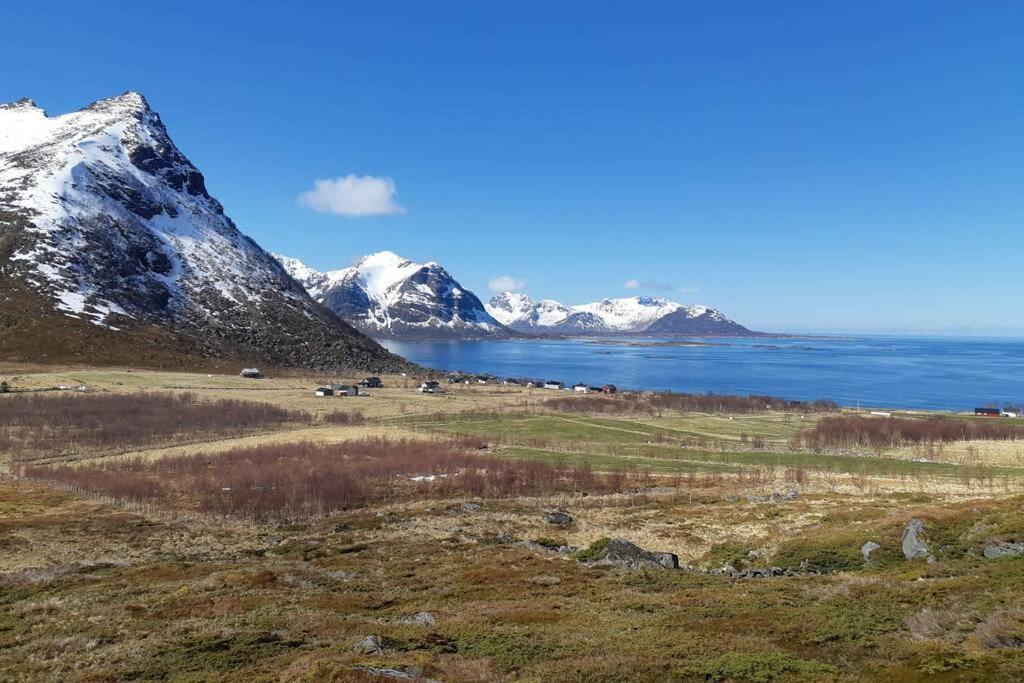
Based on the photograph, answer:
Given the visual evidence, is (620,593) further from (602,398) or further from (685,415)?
(602,398)

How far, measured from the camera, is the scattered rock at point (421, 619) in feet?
72.9

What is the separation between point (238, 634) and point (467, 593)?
392 inches

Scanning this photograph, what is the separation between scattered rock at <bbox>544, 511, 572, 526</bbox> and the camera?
46125mm

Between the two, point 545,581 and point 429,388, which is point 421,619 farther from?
point 429,388

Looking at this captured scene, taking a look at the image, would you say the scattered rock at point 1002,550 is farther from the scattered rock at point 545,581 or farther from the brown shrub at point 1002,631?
the scattered rock at point 545,581

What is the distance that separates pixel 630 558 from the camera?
3412 centimetres

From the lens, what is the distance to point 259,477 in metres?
60.5

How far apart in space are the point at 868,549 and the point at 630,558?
11846 millimetres

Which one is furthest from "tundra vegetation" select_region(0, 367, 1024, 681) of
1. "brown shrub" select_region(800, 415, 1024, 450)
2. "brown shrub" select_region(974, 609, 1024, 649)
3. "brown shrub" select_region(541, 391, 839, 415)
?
"brown shrub" select_region(541, 391, 839, 415)

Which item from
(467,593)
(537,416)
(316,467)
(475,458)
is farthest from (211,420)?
(467,593)

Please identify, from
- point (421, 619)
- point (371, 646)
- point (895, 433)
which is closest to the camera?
point (371, 646)

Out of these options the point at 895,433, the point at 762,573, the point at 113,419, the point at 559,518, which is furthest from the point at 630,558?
the point at 895,433

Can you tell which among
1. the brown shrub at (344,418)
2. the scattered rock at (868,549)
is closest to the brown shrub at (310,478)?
the brown shrub at (344,418)

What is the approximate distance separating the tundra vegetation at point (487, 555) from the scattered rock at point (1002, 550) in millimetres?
107
